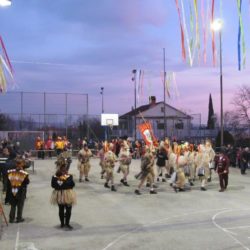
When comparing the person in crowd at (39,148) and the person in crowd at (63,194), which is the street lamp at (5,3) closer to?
the person in crowd at (63,194)

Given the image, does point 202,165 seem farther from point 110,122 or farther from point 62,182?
point 110,122

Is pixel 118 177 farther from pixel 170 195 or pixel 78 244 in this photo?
pixel 78 244

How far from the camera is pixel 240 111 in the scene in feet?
181

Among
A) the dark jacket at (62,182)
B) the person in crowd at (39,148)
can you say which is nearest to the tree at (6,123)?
→ the person in crowd at (39,148)

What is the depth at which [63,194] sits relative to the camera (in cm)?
1118

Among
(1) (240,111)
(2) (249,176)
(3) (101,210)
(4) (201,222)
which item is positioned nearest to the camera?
(4) (201,222)

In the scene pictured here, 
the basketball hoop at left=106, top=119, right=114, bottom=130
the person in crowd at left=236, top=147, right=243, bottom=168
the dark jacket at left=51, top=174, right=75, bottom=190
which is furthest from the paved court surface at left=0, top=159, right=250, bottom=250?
the basketball hoop at left=106, top=119, right=114, bottom=130

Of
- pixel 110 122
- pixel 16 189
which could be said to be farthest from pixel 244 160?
pixel 110 122

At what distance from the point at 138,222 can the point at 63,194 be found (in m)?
2.23

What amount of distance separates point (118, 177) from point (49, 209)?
8458mm

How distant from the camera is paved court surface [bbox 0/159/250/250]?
9.91m

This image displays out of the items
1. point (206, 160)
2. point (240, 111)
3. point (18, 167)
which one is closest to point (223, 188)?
point (206, 160)

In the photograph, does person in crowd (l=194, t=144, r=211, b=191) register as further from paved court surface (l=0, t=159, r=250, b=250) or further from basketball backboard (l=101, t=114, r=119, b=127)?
basketball backboard (l=101, t=114, r=119, b=127)

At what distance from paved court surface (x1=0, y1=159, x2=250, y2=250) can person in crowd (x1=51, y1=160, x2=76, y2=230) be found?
13.2 inches
